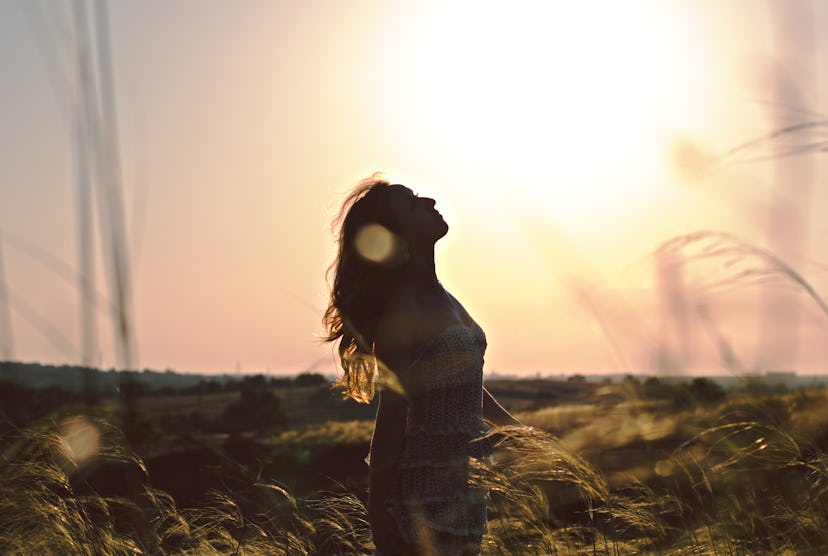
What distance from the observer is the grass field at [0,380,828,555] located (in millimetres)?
2127

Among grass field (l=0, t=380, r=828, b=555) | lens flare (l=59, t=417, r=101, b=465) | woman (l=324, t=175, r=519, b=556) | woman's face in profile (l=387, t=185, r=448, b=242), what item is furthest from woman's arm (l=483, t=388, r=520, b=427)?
lens flare (l=59, t=417, r=101, b=465)

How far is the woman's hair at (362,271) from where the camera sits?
3.07m

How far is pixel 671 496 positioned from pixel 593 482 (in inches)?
18.7

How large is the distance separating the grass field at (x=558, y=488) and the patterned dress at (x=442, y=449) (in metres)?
0.15

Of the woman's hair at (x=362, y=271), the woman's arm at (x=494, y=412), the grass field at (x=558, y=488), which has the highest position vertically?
the woman's hair at (x=362, y=271)

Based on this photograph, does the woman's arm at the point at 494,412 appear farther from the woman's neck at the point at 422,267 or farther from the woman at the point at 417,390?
the woman's neck at the point at 422,267

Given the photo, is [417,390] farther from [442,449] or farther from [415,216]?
[415,216]

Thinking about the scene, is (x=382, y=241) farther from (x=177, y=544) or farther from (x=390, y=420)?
(x=177, y=544)

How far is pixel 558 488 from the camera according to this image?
2490 mm

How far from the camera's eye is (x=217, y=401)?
33750 millimetres

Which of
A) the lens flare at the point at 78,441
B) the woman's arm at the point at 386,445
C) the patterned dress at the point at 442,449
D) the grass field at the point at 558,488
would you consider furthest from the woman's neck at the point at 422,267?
the lens flare at the point at 78,441

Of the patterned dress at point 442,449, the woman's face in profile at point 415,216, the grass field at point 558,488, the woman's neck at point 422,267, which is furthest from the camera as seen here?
the woman's face in profile at point 415,216

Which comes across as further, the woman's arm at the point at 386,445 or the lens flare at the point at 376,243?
the lens flare at the point at 376,243

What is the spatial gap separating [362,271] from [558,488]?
3.66 ft
